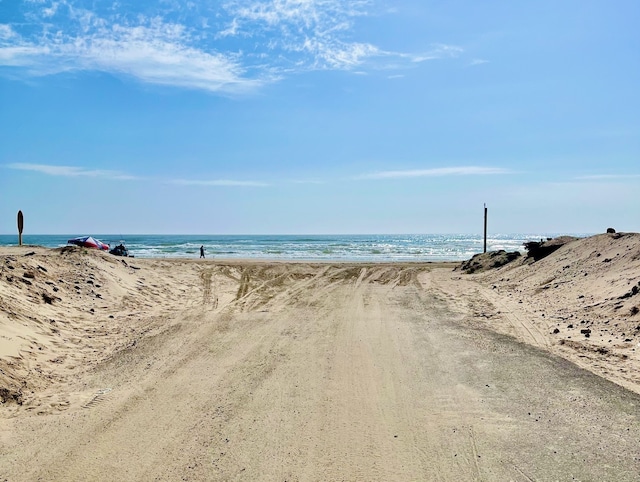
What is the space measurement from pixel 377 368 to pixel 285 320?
4658 millimetres

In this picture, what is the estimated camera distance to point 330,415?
568 cm

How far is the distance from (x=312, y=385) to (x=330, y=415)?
1.14 metres

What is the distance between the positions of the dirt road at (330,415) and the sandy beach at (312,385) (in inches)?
1.0

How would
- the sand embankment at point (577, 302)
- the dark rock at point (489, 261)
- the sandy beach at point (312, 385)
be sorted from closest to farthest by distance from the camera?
the sandy beach at point (312, 385) → the sand embankment at point (577, 302) → the dark rock at point (489, 261)

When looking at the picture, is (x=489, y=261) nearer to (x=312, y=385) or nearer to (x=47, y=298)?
(x=312, y=385)

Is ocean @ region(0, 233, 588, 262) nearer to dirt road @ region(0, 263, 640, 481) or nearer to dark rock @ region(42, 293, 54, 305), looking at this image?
dark rock @ region(42, 293, 54, 305)

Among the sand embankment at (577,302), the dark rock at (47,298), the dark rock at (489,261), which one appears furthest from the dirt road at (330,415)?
the dark rock at (489,261)

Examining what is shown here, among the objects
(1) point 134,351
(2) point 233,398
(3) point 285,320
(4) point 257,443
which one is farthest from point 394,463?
(3) point 285,320

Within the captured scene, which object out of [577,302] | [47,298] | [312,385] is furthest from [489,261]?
[47,298]

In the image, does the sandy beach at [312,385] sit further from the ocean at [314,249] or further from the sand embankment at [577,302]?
the ocean at [314,249]

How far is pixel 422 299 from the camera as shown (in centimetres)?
1609

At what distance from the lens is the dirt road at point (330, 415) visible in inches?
177

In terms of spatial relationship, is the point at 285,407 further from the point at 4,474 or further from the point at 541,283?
the point at 541,283

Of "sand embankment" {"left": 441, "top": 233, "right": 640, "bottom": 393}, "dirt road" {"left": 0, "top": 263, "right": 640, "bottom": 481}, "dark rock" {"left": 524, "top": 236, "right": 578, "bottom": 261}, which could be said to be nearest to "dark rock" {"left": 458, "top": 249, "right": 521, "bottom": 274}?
"dark rock" {"left": 524, "top": 236, "right": 578, "bottom": 261}
